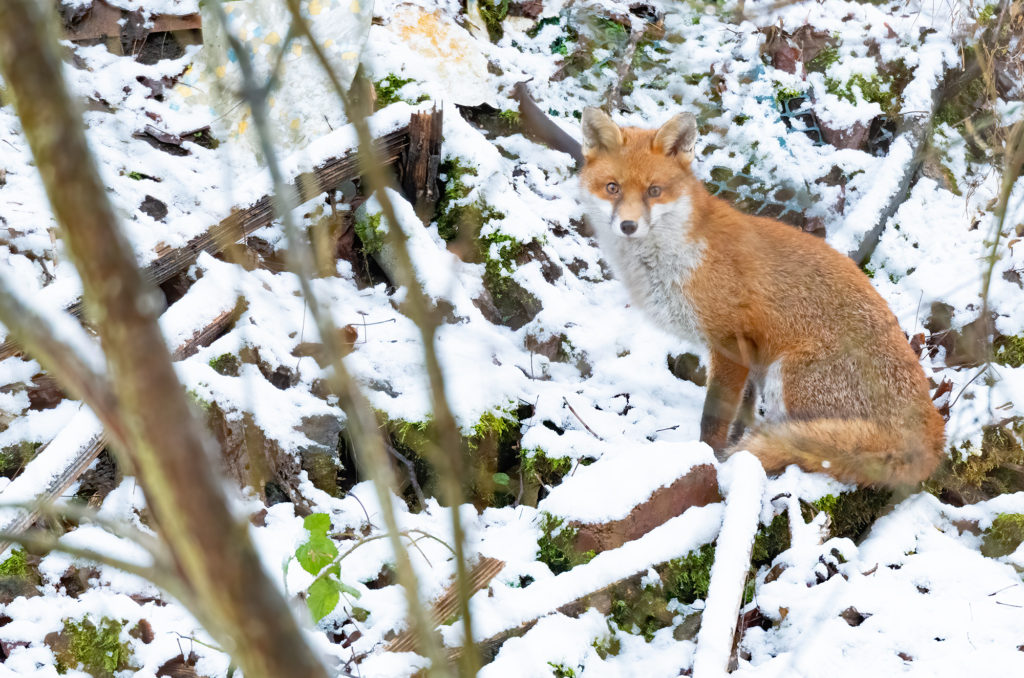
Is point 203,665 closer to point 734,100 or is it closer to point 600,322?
point 600,322

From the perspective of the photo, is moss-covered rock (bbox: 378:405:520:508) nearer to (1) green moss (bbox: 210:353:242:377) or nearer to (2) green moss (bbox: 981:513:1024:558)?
(1) green moss (bbox: 210:353:242:377)

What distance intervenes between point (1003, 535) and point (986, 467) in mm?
718

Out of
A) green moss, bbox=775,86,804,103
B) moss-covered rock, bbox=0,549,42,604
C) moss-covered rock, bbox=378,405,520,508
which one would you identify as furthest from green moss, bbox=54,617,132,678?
green moss, bbox=775,86,804,103

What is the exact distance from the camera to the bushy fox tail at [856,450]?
3.51 m

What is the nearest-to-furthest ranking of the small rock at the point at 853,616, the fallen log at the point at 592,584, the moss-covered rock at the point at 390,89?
the fallen log at the point at 592,584 < the small rock at the point at 853,616 < the moss-covered rock at the point at 390,89

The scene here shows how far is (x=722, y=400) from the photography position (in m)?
4.05

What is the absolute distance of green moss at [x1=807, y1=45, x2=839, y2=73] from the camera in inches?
242

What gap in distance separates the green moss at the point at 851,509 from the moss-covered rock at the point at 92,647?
2.74 m

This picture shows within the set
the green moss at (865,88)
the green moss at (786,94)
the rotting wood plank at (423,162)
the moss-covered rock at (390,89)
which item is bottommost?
the green moss at (865,88)

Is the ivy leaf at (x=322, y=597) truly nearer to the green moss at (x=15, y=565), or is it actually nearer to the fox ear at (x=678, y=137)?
the green moss at (x=15, y=565)

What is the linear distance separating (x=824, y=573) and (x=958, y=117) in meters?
4.51

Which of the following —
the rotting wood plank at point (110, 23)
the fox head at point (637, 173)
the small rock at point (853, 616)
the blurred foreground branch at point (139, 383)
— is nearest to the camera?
the blurred foreground branch at point (139, 383)

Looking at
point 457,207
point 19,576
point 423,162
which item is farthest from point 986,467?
point 19,576

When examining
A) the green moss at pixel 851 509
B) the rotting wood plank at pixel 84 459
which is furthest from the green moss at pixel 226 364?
the green moss at pixel 851 509
